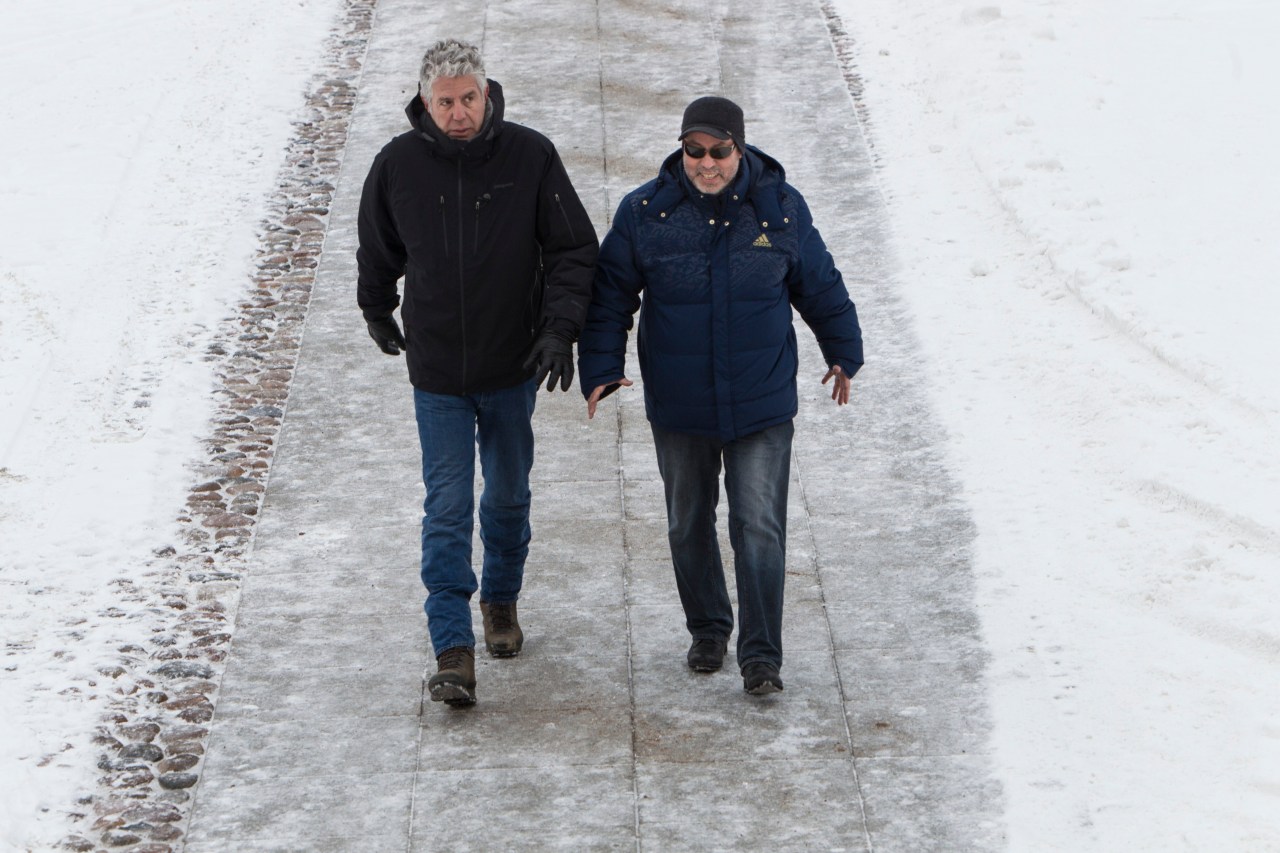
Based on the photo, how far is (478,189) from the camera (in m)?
5.31

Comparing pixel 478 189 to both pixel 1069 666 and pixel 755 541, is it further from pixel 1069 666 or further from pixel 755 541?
pixel 1069 666

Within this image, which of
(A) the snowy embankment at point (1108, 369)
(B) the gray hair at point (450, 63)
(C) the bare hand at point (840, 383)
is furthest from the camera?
(C) the bare hand at point (840, 383)

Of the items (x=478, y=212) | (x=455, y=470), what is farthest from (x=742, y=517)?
(x=478, y=212)

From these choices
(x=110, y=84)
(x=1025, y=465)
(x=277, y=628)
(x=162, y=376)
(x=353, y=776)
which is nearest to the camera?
(x=353, y=776)

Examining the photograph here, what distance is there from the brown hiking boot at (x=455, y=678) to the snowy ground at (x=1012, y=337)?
1.10 meters

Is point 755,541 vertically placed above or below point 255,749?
above

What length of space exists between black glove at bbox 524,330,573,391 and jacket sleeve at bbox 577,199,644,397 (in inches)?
4.5

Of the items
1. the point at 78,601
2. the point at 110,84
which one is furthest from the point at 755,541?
the point at 110,84

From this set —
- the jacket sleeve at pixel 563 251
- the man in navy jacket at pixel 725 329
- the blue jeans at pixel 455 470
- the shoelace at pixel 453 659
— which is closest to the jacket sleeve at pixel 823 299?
the man in navy jacket at pixel 725 329

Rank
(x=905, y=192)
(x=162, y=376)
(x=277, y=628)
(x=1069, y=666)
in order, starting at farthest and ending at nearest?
(x=905, y=192) → (x=162, y=376) → (x=277, y=628) → (x=1069, y=666)

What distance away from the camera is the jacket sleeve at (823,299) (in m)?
5.38

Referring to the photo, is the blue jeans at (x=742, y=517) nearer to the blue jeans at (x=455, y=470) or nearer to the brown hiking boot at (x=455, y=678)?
the blue jeans at (x=455, y=470)

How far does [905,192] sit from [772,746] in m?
5.13

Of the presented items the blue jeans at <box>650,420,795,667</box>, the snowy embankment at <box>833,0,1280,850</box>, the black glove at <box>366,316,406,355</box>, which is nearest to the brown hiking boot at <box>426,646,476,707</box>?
the blue jeans at <box>650,420,795,667</box>
